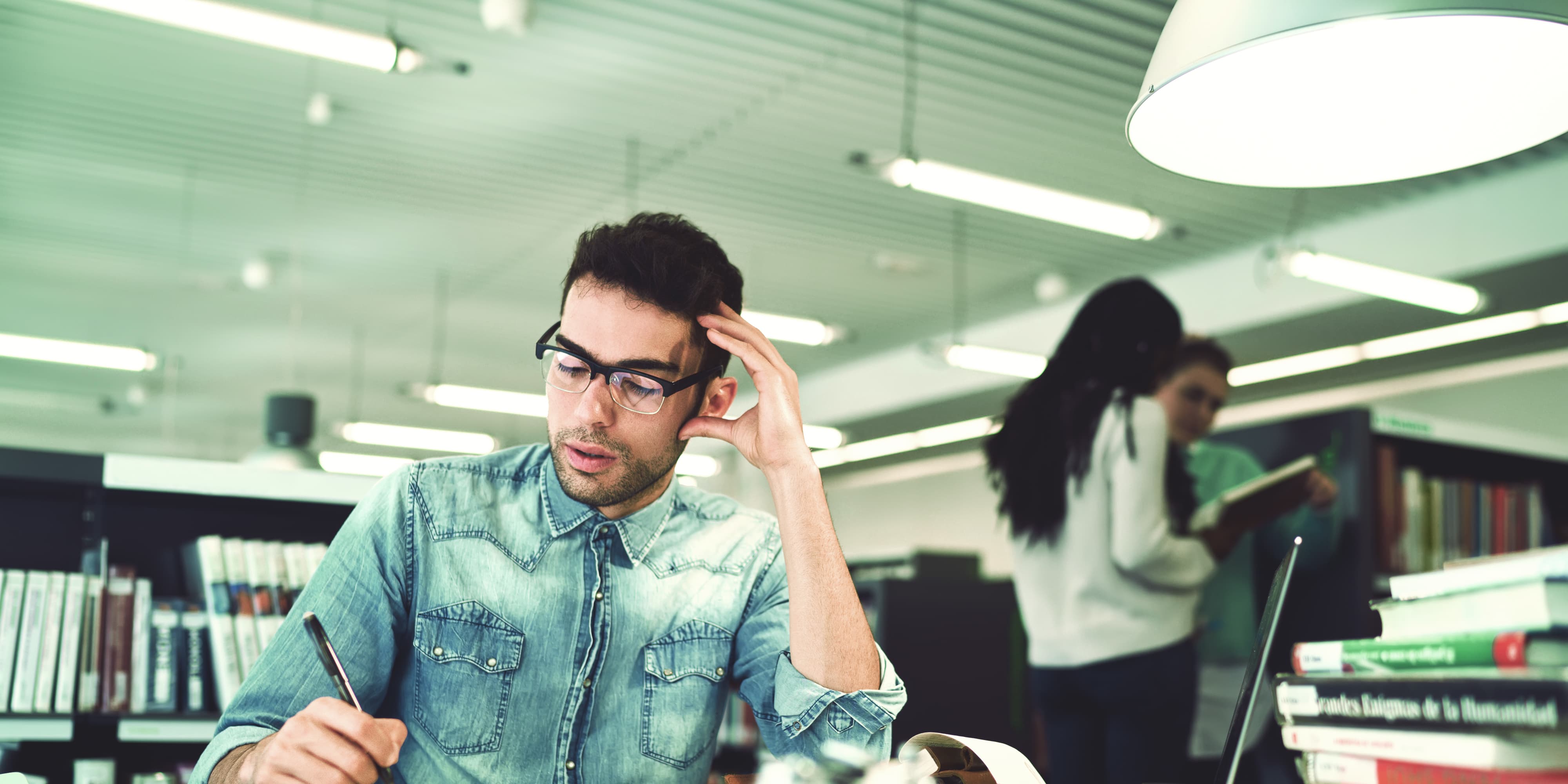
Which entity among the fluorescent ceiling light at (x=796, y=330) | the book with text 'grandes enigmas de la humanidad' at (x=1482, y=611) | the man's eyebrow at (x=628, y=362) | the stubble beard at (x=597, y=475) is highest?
the fluorescent ceiling light at (x=796, y=330)

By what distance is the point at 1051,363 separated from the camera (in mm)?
2574

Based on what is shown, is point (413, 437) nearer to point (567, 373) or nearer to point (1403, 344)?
point (1403, 344)

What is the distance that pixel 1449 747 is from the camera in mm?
745

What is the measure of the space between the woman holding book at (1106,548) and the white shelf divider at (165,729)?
5.11 ft

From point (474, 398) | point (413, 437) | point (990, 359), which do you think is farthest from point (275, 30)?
point (413, 437)

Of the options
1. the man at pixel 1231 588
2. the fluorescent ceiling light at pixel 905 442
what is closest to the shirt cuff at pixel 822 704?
the man at pixel 1231 588

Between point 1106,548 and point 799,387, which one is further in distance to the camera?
point 799,387

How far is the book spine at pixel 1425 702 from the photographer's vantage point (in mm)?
684

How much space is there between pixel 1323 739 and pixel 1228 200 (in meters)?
5.95

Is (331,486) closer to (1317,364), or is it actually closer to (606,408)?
(606,408)

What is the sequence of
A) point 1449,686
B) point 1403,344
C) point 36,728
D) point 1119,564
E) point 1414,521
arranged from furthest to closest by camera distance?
point 1403,344, point 1414,521, point 1119,564, point 36,728, point 1449,686

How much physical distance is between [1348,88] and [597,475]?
2.83 ft

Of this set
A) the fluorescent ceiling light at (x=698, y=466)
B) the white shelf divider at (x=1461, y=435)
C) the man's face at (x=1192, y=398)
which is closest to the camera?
the white shelf divider at (x=1461, y=435)

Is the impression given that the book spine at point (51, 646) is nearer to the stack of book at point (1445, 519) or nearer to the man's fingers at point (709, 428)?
the man's fingers at point (709, 428)
